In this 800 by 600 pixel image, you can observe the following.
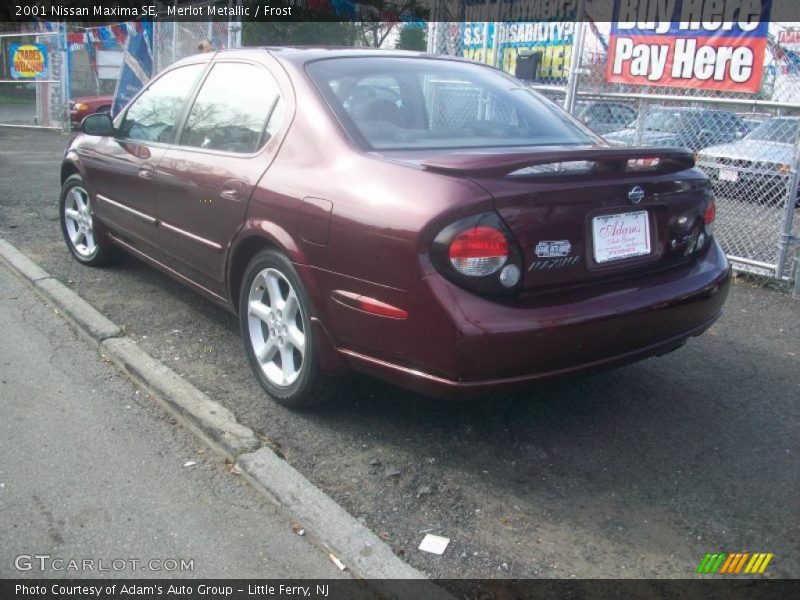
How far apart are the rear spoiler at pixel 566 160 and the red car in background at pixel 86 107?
1690 cm

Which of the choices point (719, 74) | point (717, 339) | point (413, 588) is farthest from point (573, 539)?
point (719, 74)

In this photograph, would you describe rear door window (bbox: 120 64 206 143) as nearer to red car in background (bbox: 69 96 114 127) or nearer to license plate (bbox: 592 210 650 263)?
license plate (bbox: 592 210 650 263)

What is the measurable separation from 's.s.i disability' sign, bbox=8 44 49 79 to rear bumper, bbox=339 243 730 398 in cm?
1932

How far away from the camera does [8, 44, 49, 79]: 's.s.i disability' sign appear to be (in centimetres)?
1947

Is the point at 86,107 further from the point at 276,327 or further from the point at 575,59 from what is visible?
the point at 276,327

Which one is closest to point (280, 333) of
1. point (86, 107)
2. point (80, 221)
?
point (80, 221)

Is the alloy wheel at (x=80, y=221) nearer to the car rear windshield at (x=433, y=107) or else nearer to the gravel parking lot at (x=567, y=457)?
the gravel parking lot at (x=567, y=457)

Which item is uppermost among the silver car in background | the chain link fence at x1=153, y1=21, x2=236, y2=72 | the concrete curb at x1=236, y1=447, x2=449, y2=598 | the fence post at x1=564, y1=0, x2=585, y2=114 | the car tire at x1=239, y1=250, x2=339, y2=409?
the chain link fence at x1=153, y1=21, x2=236, y2=72

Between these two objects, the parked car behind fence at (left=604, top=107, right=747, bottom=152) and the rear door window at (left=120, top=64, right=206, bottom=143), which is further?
the parked car behind fence at (left=604, top=107, right=747, bottom=152)

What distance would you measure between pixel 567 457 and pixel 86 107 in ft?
57.9

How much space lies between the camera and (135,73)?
1580 centimetres

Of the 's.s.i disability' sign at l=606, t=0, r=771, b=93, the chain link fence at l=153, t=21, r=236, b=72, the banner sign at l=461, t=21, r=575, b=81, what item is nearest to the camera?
the 's.s.i disability' sign at l=606, t=0, r=771, b=93

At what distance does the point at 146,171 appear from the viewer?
15.8 ft
